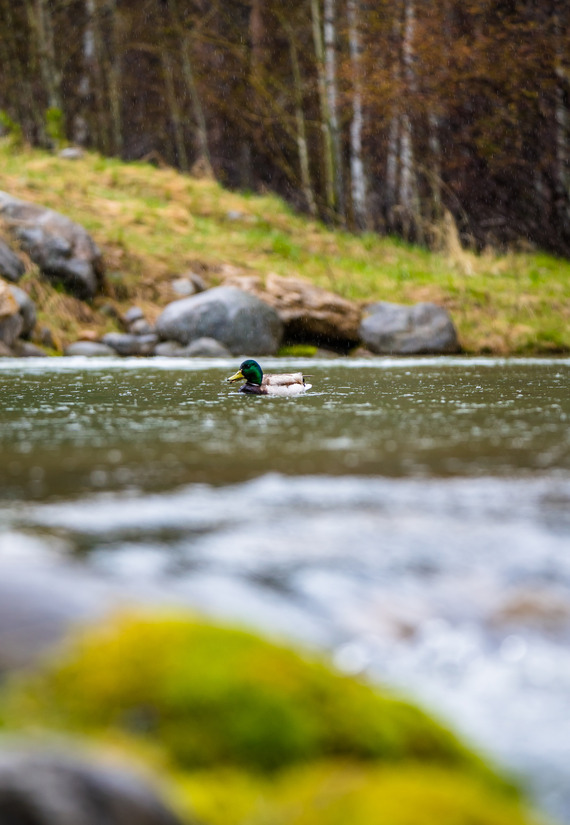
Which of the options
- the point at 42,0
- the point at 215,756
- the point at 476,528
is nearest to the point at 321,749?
the point at 215,756

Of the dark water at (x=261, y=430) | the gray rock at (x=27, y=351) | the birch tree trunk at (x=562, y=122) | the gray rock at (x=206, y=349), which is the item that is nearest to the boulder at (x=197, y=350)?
the gray rock at (x=206, y=349)

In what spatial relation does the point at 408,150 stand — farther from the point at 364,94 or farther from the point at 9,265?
the point at 9,265

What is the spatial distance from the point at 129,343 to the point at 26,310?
58.1 inches

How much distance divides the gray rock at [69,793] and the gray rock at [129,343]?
12339mm

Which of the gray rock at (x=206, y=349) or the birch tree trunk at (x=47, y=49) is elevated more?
the birch tree trunk at (x=47, y=49)

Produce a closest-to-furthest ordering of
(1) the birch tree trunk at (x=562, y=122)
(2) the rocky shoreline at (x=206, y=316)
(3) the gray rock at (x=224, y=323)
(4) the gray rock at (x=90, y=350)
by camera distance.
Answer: (4) the gray rock at (x=90, y=350) < (2) the rocky shoreline at (x=206, y=316) < (3) the gray rock at (x=224, y=323) < (1) the birch tree trunk at (x=562, y=122)

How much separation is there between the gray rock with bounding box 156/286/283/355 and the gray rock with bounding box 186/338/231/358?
11cm

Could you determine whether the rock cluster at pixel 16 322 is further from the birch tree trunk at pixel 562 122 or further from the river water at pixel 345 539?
the birch tree trunk at pixel 562 122

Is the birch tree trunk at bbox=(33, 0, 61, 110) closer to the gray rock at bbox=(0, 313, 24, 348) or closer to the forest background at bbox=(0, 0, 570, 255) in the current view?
the forest background at bbox=(0, 0, 570, 255)

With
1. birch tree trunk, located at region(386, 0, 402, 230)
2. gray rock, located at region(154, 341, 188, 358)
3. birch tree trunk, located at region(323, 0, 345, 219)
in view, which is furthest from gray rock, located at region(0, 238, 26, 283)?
birch tree trunk, located at region(323, 0, 345, 219)

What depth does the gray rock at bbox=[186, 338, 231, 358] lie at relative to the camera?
13676 mm

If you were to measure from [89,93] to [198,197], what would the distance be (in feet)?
43.4

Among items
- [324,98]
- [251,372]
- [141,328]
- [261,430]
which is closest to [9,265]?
[141,328]

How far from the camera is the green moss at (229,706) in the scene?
191 centimetres
